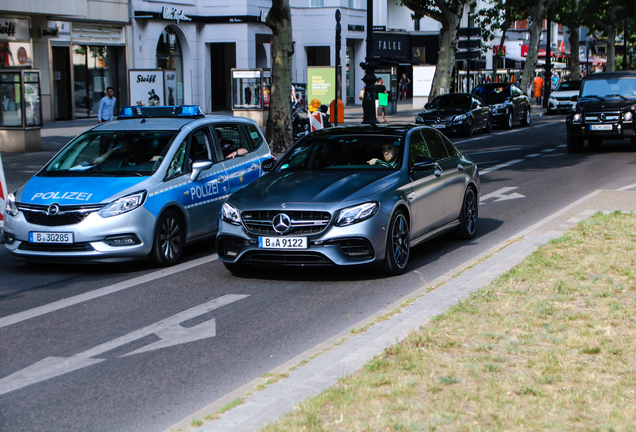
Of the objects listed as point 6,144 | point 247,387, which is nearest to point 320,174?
point 247,387

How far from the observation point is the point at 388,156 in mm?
8945

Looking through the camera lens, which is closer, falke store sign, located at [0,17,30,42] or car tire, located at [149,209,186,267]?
car tire, located at [149,209,186,267]

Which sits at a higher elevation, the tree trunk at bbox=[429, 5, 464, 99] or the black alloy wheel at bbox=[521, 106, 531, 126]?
the tree trunk at bbox=[429, 5, 464, 99]

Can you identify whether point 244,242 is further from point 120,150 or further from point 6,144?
point 6,144

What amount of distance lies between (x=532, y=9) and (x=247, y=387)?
49967 millimetres

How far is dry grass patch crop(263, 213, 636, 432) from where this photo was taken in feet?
13.2

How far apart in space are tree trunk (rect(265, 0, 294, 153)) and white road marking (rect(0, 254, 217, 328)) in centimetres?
1396

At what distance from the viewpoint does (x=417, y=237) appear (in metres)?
8.79

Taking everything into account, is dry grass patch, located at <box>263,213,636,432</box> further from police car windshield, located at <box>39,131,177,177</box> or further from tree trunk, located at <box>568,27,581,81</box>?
tree trunk, located at <box>568,27,581,81</box>

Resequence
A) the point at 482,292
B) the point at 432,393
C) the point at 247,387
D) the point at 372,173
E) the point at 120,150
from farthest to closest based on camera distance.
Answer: the point at 120,150 → the point at 372,173 → the point at 482,292 → the point at 247,387 → the point at 432,393

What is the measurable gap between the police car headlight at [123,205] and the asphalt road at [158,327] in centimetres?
67

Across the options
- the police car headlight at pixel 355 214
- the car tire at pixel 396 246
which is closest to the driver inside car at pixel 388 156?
the car tire at pixel 396 246

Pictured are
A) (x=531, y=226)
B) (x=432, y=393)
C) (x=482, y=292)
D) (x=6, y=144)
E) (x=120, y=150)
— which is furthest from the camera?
(x=6, y=144)

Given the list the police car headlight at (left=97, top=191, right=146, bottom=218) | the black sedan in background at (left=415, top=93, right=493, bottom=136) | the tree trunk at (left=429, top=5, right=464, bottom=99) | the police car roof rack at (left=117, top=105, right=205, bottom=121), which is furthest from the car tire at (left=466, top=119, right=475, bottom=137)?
the police car headlight at (left=97, top=191, right=146, bottom=218)
